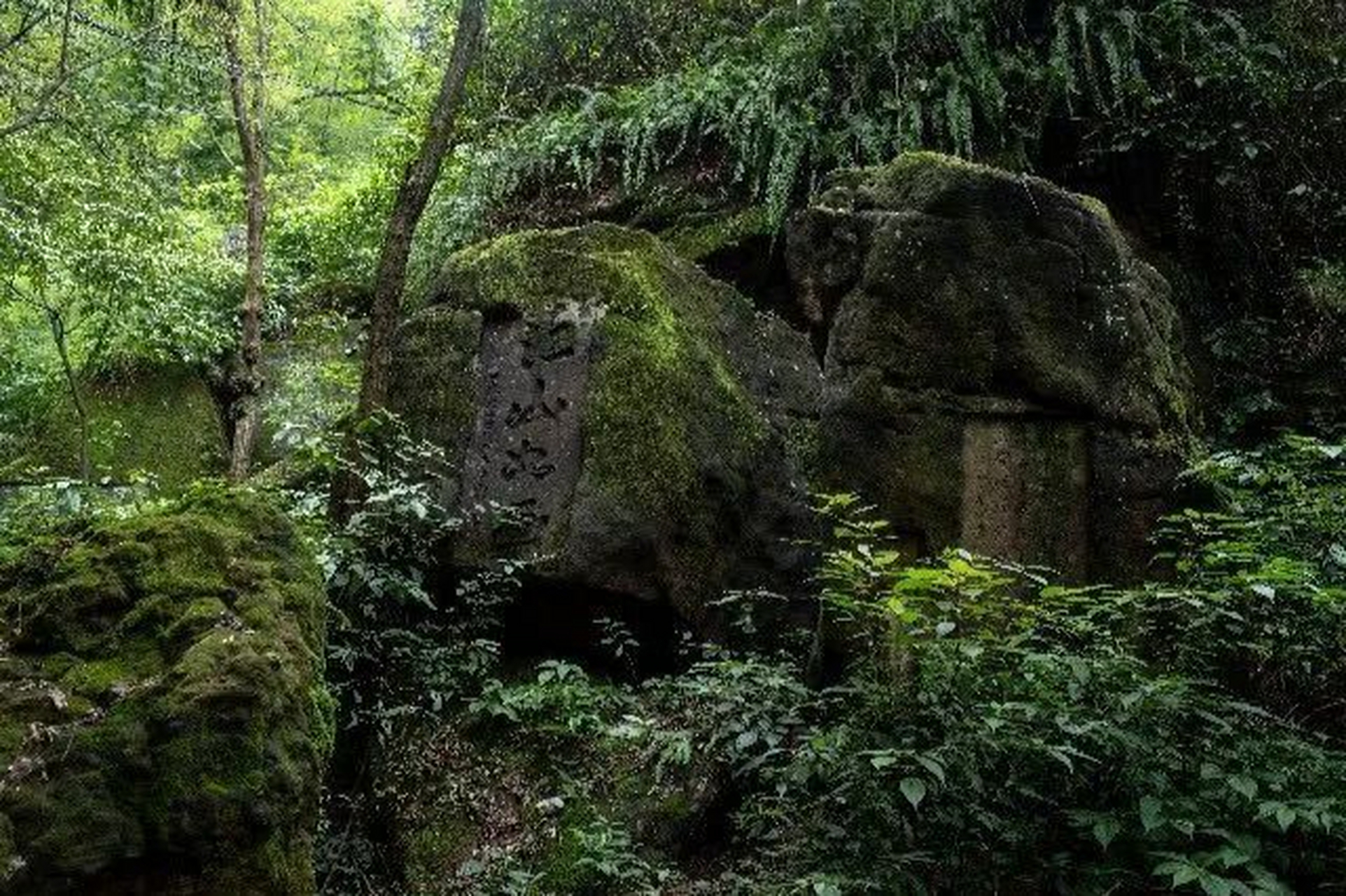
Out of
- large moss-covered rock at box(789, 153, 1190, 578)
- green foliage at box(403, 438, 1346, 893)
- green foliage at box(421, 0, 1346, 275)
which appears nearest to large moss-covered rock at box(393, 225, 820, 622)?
large moss-covered rock at box(789, 153, 1190, 578)

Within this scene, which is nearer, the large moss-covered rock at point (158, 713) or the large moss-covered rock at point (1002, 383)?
the large moss-covered rock at point (158, 713)

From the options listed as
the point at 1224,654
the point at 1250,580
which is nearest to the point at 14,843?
the point at 1250,580

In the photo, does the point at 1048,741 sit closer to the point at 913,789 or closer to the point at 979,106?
the point at 913,789

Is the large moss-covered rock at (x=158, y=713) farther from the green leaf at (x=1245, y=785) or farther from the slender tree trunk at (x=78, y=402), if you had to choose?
the slender tree trunk at (x=78, y=402)

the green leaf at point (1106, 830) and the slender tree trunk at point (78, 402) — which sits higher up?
the slender tree trunk at point (78, 402)

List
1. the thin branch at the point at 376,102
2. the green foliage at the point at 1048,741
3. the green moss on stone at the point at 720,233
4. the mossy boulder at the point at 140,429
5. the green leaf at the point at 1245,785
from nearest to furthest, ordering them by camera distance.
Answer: the green leaf at the point at 1245,785 → the green foliage at the point at 1048,741 → the green moss on stone at the point at 720,233 → the thin branch at the point at 376,102 → the mossy boulder at the point at 140,429

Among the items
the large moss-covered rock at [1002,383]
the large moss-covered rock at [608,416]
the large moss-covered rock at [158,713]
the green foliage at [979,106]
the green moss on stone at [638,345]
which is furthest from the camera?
the green foliage at [979,106]

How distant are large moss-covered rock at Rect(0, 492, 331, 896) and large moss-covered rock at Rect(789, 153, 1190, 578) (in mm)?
2855

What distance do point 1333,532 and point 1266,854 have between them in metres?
1.70

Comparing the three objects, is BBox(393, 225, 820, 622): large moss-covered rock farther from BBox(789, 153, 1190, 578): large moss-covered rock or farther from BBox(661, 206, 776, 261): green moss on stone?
BBox(661, 206, 776, 261): green moss on stone

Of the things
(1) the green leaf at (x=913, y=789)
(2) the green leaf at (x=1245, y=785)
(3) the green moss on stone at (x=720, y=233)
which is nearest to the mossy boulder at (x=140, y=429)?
(3) the green moss on stone at (x=720, y=233)

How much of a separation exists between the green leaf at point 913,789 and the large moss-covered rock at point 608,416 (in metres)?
2.65

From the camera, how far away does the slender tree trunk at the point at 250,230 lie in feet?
28.9

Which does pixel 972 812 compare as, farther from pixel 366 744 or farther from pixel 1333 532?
pixel 366 744
